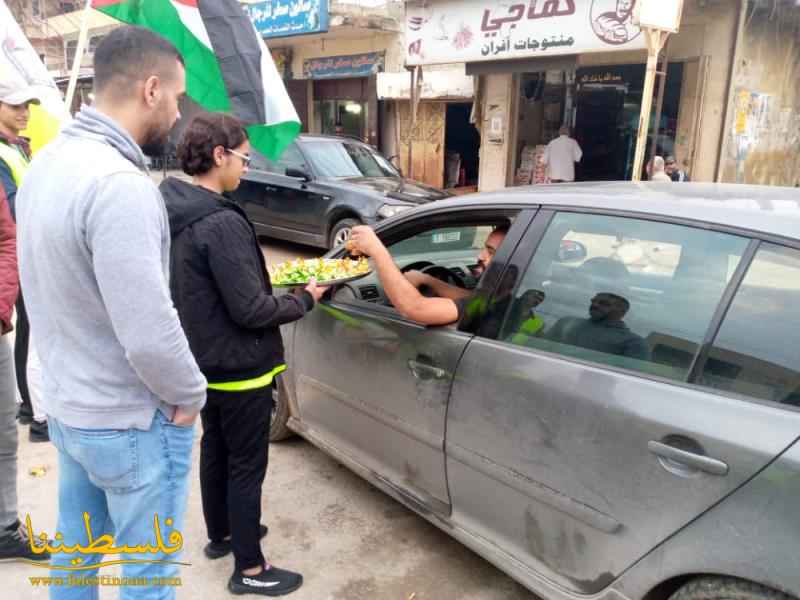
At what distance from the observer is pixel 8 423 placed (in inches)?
106

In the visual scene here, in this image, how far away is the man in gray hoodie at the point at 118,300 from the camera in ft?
4.74

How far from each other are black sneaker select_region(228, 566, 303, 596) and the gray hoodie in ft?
3.75

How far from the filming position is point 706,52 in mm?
9891

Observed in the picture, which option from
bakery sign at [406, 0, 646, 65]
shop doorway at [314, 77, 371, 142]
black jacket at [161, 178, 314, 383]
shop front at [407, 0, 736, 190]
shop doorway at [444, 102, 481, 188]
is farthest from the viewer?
shop doorway at [314, 77, 371, 142]

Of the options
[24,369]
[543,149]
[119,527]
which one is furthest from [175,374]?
[543,149]

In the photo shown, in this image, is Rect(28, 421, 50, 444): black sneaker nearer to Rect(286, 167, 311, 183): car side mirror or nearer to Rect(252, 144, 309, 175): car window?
Rect(286, 167, 311, 183): car side mirror

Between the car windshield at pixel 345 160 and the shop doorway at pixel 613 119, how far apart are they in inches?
205

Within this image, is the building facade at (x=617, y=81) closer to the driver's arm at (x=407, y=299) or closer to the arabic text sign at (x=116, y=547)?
the driver's arm at (x=407, y=299)

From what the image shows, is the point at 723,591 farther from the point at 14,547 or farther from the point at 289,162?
the point at 289,162

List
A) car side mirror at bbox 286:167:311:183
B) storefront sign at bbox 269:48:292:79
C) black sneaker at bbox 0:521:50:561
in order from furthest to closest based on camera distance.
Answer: storefront sign at bbox 269:48:292:79, car side mirror at bbox 286:167:311:183, black sneaker at bbox 0:521:50:561

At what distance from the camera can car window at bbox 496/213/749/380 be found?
1.80 m

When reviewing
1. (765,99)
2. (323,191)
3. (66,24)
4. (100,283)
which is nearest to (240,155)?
(100,283)

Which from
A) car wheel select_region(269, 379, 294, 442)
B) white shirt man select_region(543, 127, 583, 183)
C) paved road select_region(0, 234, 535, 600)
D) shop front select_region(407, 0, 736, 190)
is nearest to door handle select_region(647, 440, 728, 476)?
paved road select_region(0, 234, 535, 600)

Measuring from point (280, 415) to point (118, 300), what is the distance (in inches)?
87.7
